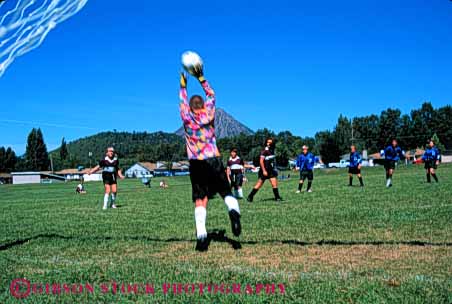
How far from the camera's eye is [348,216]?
979 cm

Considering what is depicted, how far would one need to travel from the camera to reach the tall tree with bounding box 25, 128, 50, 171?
484ft

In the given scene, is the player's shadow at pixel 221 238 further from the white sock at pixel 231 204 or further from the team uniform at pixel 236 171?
the team uniform at pixel 236 171

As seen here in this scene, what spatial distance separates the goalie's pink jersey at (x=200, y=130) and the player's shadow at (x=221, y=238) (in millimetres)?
1292

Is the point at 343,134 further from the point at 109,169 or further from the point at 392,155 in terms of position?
the point at 109,169

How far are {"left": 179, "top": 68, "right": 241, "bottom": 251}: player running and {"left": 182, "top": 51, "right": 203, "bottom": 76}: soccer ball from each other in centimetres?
7

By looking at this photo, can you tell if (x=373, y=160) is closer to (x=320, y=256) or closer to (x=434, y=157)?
(x=434, y=157)

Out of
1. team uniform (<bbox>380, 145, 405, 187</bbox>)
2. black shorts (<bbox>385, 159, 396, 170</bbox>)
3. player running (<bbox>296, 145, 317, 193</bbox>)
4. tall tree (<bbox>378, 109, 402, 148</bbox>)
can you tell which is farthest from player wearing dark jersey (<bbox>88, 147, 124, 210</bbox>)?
tall tree (<bbox>378, 109, 402, 148</bbox>)

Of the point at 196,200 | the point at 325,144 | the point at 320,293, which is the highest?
the point at 325,144

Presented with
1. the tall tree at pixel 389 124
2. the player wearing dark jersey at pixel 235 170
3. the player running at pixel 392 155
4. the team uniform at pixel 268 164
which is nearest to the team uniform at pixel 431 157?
the player running at pixel 392 155

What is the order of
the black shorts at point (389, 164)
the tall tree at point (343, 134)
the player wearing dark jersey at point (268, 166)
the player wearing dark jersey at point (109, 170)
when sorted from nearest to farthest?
the player wearing dark jersey at point (109, 170) → the player wearing dark jersey at point (268, 166) → the black shorts at point (389, 164) → the tall tree at point (343, 134)

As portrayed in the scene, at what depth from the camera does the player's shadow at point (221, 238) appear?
660cm

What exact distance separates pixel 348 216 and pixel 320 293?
232 inches

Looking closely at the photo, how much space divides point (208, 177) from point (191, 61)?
1.61 m

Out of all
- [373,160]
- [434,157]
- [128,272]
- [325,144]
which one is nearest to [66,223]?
Result: [128,272]
